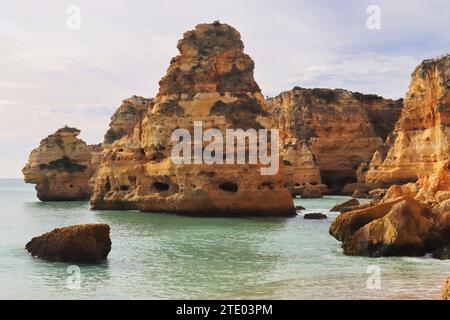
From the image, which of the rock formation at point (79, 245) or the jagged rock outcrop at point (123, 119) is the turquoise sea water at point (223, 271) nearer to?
the rock formation at point (79, 245)

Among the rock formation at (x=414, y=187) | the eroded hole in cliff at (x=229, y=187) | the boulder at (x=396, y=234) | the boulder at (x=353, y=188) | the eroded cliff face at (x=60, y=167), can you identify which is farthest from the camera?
the eroded cliff face at (x=60, y=167)

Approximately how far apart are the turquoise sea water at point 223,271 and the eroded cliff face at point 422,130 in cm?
2365

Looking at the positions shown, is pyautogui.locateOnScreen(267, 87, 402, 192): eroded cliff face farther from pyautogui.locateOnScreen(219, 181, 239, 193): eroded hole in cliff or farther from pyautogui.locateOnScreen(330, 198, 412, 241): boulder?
pyautogui.locateOnScreen(330, 198, 412, 241): boulder

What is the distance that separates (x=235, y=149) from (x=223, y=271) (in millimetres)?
23884

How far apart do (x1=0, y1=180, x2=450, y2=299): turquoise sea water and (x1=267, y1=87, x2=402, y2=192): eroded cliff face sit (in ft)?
174

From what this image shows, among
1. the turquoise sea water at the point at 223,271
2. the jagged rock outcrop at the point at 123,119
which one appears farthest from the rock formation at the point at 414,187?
the jagged rock outcrop at the point at 123,119

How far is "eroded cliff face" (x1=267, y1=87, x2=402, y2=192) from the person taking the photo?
3285 inches

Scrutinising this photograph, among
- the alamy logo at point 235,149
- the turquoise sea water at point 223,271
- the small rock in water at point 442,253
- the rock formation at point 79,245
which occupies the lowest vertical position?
the turquoise sea water at point 223,271

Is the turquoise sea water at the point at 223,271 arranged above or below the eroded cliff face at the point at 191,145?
below

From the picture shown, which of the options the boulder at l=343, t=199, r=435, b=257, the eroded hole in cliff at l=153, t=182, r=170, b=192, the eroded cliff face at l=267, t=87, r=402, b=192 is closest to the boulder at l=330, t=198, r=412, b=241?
the boulder at l=343, t=199, r=435, b=257

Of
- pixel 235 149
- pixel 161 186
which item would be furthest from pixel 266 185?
pixel 161 186

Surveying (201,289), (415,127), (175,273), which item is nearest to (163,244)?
(175,273)

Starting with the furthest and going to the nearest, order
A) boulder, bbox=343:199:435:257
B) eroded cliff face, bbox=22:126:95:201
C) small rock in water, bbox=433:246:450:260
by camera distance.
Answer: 1. eroded cliff face, bbox=22:126:95:201
2. boulder, bbox=343:199:435:257
3. small rock in water, bbox=433:246:450:260

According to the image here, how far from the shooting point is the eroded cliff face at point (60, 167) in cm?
7150
